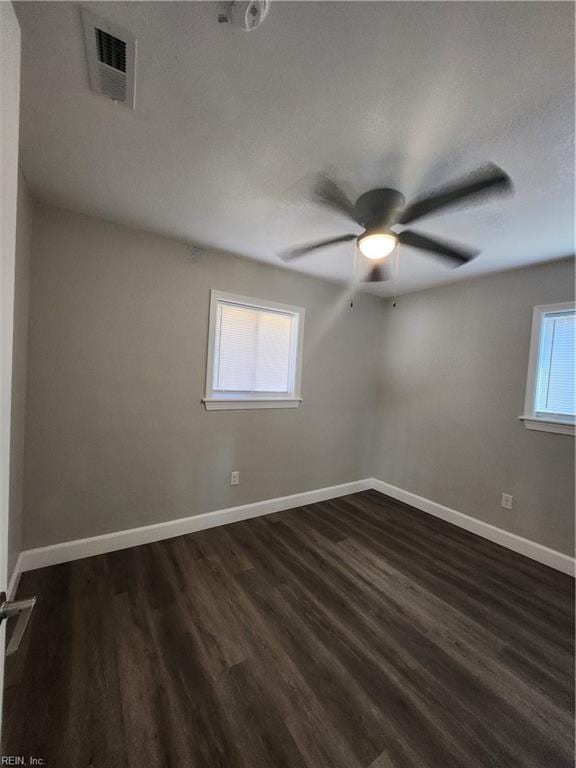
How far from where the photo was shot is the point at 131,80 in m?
1.09

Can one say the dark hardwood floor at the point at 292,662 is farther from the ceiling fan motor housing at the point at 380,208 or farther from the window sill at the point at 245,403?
the ceiling fan motor housing at the point at 380,208

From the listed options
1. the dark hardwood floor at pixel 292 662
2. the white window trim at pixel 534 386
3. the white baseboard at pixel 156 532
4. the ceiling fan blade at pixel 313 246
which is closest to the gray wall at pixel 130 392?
the white baseboard at pixel 156 532

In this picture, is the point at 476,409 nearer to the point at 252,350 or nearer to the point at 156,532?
the point at 252,350

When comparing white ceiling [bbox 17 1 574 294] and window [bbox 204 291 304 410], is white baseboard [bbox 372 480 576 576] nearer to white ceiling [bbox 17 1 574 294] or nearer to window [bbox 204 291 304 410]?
window [bbox 204 291 304 410]

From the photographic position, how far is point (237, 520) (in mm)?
2828

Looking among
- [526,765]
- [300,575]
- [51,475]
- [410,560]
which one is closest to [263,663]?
[300,575]

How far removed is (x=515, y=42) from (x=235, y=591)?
2756 mm

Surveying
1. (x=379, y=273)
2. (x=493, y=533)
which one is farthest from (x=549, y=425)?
(x=379, y=273)

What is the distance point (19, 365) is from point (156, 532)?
1.54 meters

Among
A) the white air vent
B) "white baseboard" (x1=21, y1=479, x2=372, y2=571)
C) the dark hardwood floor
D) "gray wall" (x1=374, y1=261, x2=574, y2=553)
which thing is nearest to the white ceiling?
the white air vent

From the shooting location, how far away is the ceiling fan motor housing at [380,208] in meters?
1.51

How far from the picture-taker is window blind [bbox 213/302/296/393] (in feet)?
8.93

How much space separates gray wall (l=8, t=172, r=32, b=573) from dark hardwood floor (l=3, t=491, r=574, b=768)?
448mm

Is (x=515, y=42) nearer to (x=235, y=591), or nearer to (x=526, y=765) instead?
(x=526, y=765)
